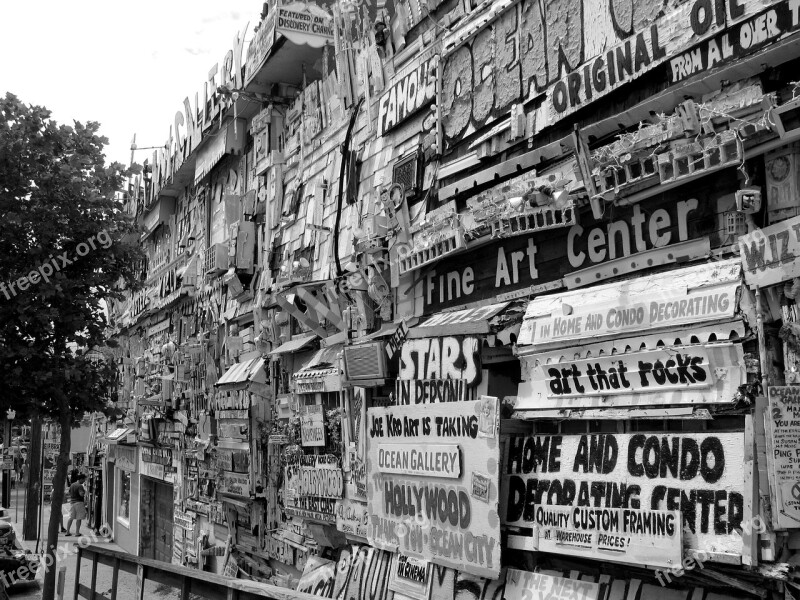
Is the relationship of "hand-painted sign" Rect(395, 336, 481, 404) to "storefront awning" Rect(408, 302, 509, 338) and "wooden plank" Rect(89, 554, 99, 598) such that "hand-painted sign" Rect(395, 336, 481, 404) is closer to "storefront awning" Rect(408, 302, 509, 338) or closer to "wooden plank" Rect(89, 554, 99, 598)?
"storefront awning" Rect(408, 302, 509, 338)

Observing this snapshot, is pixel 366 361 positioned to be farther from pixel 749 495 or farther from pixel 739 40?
pixel 739 40

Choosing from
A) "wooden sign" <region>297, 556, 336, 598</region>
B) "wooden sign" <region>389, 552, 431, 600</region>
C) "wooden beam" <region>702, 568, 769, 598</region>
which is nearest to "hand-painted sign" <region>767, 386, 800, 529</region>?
"wooden beam" <region>702, 568, 769, 598</region>

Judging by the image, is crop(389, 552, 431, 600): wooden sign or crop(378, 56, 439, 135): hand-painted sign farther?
crop(378, 56, 439, 135): hand-painted sign

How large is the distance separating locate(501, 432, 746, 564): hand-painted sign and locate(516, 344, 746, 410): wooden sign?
28 cm

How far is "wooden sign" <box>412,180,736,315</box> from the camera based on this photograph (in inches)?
248

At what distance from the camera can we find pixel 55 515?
43.0ft

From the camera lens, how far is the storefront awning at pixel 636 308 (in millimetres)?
5777

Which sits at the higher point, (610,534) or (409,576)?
(610,534)

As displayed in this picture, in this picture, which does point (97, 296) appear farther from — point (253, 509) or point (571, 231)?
point (571, 231)

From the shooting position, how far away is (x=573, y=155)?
23.7ft

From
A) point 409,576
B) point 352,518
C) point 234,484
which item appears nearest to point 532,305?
point 409,576

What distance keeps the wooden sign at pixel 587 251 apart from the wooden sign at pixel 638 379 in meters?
0.81
